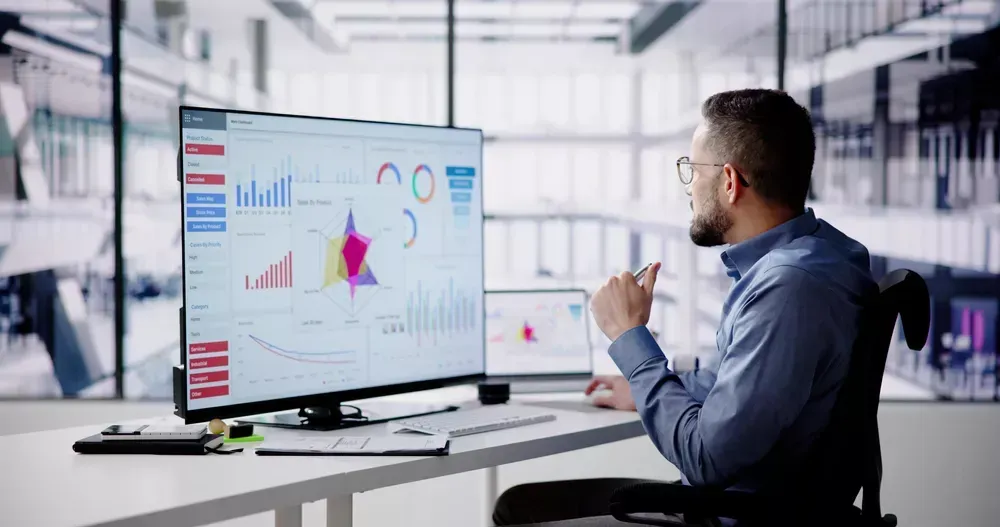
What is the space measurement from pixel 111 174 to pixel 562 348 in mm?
2071

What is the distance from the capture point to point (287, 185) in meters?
1.77

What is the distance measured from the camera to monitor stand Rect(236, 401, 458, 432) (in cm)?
183

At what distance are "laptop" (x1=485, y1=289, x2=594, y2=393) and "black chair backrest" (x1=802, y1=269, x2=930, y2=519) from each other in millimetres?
978

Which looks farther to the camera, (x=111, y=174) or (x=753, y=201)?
(x=111, y=174)

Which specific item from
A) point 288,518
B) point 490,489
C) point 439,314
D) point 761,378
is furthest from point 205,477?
point 490,489

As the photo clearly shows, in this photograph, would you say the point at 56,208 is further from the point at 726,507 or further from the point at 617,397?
the point at 726,507

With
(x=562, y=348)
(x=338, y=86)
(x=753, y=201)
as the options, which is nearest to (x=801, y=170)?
(x=753, y=201)

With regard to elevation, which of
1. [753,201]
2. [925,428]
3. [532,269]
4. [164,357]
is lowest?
[925,428]

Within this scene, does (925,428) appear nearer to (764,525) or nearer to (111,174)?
(764,525)

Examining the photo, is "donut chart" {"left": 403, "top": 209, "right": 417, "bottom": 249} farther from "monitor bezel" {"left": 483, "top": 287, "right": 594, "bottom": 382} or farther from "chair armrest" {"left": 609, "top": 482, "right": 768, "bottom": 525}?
"chair armrest" {"left": 609, "top": 482, "right": 768, "bottom": 525}

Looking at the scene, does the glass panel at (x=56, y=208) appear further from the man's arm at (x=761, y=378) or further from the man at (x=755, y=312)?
the man's arm at (x=761, y=378)

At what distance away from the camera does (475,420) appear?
1.88 m

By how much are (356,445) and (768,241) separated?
34.5 inches

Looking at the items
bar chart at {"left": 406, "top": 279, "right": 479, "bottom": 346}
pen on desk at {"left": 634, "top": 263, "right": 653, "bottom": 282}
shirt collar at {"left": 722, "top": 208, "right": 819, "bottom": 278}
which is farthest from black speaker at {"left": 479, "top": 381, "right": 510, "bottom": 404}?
shirt collar at {"left": 722, "top": 208, "right": 819, "bottom": 278}
